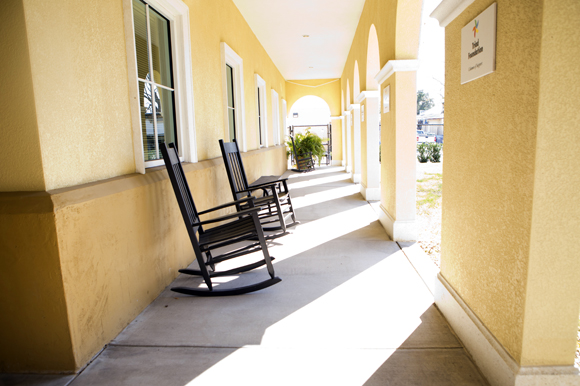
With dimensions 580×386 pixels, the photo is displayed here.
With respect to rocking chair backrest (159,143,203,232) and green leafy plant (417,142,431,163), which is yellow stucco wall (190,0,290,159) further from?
green leafy plant (417,142,431,163)

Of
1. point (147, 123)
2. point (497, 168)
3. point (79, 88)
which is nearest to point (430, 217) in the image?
point (497, 168)

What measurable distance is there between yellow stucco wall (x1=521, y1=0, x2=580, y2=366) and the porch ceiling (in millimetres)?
5121

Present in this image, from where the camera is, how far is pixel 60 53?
1.92 meters

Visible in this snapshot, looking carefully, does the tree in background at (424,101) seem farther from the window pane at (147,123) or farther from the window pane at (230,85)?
the window pane at (147,123)

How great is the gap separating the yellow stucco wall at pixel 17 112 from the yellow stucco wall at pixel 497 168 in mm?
2059

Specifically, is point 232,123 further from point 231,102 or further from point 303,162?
point 303,162

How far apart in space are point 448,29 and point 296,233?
2.86 m

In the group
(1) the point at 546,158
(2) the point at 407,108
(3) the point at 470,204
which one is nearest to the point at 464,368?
(3) the point at 470,204

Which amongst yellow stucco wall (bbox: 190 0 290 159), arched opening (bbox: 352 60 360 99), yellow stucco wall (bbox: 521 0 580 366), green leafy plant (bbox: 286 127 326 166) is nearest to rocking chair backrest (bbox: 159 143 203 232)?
yellow stucco wall (bbox: 190 0 290 159)

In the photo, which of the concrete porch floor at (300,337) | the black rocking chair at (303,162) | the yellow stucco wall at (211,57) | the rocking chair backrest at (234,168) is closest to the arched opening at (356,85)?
the yellow stucco wall at (211,57)

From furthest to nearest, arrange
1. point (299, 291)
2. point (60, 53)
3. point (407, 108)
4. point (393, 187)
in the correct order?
1. point (393, 187)
2. point (407, 108)
3. point (299, 291)
4. point (60, 53)

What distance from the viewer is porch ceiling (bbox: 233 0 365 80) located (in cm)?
604

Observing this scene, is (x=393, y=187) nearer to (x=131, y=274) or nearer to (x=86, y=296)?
(x=131, y=274)

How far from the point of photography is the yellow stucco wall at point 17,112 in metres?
1.71
